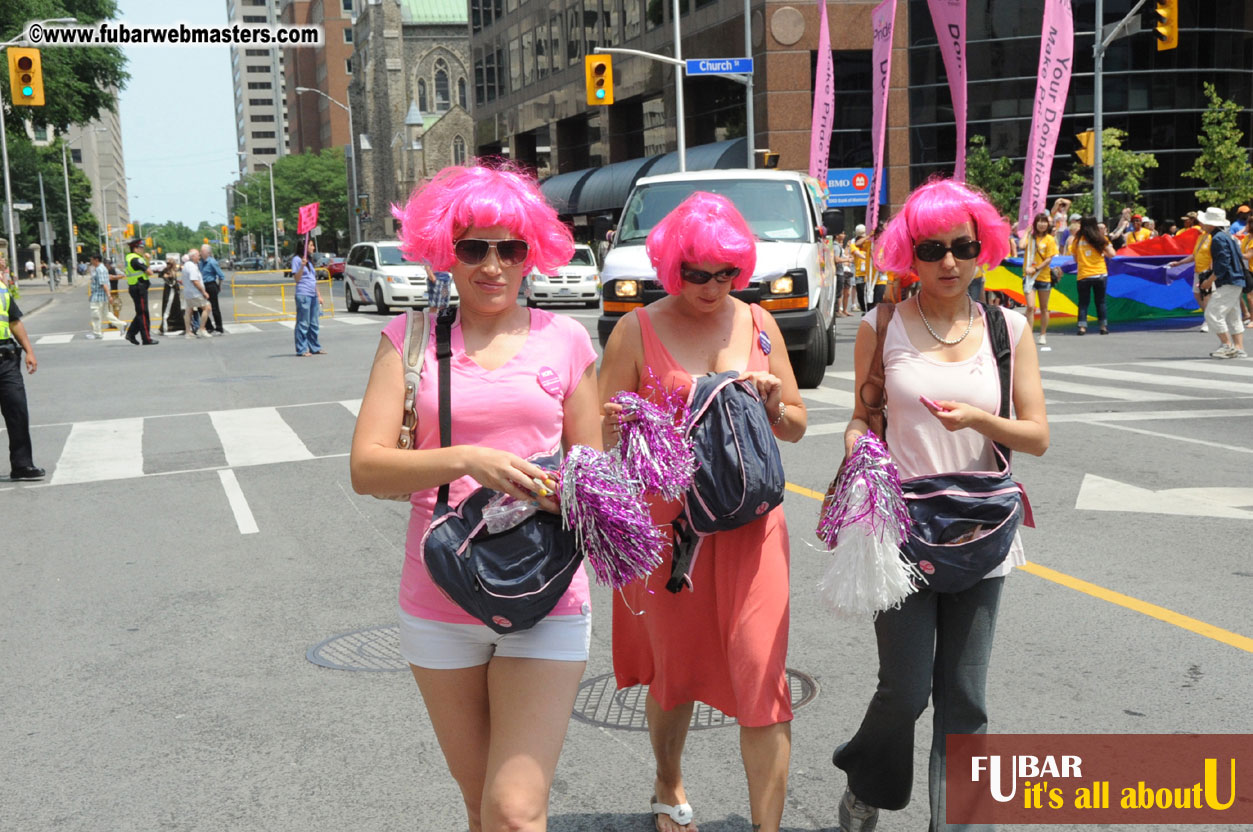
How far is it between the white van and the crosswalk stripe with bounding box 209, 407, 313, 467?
3257 millimetres

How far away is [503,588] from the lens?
2.55m

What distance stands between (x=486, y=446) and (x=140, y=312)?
75.2 feet

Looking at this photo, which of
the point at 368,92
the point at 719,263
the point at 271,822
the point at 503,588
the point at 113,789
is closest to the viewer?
the point at 503,588

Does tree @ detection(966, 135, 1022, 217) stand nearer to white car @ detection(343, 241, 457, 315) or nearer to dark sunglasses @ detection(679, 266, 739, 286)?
white car @ detection(343, 241, 457, 315)

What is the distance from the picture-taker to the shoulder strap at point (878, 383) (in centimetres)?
336

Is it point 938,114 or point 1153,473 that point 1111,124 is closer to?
point 938,114

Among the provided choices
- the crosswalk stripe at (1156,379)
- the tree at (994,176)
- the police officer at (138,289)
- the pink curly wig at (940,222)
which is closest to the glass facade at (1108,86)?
the tree at (994,176)

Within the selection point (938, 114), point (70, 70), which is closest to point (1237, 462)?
point (938, 114)

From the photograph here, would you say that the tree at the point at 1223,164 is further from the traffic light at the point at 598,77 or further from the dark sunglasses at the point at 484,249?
the dark sunglasses at the point at 484,249

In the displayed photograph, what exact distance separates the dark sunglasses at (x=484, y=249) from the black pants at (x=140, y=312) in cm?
2230

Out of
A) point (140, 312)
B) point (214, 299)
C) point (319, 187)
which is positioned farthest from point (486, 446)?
point (319, 187)

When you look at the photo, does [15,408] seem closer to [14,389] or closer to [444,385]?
[14,389]

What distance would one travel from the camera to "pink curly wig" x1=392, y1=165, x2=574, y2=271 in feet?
9.19

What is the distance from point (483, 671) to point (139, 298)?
74.5ft
